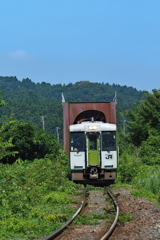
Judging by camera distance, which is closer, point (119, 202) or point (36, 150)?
point (119, 202)

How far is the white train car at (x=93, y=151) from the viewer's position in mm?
22641

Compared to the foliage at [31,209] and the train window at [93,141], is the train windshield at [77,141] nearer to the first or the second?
the train window at [93,141]

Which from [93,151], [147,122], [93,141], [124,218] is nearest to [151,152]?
[93,141]

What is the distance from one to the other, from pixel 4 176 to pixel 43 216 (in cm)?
952

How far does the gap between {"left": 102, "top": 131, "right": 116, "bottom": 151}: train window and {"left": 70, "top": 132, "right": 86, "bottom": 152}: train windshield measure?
3.35 feet

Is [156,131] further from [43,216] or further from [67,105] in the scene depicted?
[43,216]

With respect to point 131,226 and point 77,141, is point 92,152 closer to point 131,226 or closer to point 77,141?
point 77,141

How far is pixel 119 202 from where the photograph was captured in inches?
620

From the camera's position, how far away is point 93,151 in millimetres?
22766

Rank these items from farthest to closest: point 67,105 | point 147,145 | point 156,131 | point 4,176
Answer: point 156,131
point 147,145
point 67,105
point 4,176

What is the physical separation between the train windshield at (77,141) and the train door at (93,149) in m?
0.34

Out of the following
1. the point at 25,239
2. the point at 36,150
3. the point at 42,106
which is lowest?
the point at 25,239

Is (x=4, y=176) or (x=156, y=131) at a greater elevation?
(x=156, y=131)

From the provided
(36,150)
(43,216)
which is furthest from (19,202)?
(36,150)
